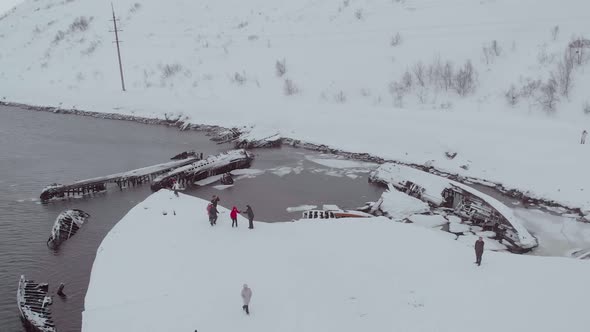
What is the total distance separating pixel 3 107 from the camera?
235ft

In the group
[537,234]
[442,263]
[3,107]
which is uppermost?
[3,107]

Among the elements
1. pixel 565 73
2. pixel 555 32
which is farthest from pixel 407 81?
pixel 555 32

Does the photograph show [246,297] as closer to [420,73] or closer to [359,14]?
[420,73]

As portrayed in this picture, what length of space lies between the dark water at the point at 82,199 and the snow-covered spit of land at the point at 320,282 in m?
3.43

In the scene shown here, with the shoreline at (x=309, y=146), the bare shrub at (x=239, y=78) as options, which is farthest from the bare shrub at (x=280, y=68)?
the shoreline at (x=309, y=146)

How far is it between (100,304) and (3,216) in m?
18.1

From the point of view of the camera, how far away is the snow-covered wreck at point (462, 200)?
23.5m

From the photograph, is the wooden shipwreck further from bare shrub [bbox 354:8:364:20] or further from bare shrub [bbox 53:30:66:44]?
bare shrub [bbox 53:30:66:44]

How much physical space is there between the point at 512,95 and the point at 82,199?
41296 millimetres

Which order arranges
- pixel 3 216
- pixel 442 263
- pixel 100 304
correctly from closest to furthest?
pixel 100 304
pixel 442 263
pixel 3 216

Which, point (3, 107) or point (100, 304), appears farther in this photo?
point (3, 107)

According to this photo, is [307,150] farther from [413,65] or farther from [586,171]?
[586,171]

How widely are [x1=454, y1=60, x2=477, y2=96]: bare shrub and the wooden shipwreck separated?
3956 cm

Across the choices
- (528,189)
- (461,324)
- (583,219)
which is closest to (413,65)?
(528,189)
